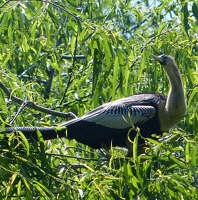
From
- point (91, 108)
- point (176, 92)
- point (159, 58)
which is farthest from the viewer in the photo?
point (91, 108)

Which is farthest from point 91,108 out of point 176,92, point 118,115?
point 176,92

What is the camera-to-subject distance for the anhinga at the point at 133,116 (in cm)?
495

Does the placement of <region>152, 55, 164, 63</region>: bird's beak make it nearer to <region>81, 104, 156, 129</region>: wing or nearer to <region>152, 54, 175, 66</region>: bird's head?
<region>152, 54, 175, 66</region>: bird's head

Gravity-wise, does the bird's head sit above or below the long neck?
above

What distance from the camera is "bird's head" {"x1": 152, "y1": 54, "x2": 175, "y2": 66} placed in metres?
4.84

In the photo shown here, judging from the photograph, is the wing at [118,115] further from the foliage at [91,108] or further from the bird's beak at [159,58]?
the bird's beak at [159,58]

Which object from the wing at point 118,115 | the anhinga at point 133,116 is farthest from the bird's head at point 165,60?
the wing at point 118,115

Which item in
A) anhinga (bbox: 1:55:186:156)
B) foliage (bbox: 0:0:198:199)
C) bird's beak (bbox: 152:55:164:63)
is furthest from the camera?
anhinga (bbox: 1:55:186:156)

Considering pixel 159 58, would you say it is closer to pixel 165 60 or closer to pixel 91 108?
pixel 165 60

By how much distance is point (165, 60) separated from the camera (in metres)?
4.91

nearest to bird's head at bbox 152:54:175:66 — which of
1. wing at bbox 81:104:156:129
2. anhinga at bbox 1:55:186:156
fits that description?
anhinga at bbox 1:55:186:156

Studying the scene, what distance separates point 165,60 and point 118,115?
0.51m

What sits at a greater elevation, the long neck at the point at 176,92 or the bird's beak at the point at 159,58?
the bird's beak at the point at 159,58

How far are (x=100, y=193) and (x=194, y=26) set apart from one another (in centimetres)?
195
